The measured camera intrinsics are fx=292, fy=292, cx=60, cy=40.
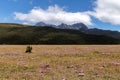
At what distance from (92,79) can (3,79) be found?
602 centimetres

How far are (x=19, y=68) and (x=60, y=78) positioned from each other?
23.3ft

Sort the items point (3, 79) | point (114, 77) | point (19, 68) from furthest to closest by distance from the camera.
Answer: point (19, 68) < point (114, 77) < point (3, 79)

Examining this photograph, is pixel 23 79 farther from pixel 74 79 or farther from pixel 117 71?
pixel 117 71

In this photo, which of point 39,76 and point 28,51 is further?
point 28,51

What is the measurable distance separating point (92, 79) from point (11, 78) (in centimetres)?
557

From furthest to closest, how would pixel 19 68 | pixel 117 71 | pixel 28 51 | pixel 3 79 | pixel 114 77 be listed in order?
pixel 28 51 → pixel 19 68 → pixel 117 71 → pixel 114 77 → pixel 3 79

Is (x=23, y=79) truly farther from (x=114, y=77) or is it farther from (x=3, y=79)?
(x=114, y=77)

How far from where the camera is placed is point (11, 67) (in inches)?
1049

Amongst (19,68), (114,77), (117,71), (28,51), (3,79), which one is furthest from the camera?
(28,51)

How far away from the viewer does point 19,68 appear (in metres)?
26.2

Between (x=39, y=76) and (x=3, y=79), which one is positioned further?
(x=39, y=76)

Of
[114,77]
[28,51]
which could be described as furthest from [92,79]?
[28,51]

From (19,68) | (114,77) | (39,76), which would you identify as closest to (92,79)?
(114,77)

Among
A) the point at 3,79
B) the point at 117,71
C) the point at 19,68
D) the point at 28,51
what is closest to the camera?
the point at 3,79
